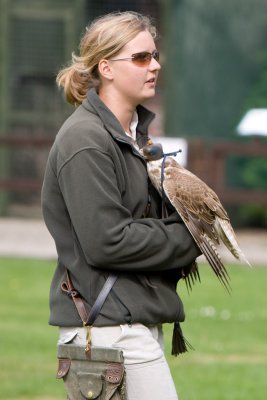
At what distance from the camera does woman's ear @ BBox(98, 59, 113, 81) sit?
471 centimetres

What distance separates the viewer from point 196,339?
33.0ft

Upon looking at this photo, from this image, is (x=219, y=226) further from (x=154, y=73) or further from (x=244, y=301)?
(x=244, y=301)

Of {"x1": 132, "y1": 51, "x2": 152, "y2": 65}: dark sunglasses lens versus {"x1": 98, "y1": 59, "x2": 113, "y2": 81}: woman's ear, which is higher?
{"x1": 132, "y1": 51, "x2": 152, "y2": 65}: dark sunglasses lens

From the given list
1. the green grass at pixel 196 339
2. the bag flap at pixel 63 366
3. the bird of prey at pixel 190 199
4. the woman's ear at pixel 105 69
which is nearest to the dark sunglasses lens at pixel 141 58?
the woman's ear at pixel 105 69

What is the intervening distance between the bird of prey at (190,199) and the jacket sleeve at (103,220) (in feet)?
0.59

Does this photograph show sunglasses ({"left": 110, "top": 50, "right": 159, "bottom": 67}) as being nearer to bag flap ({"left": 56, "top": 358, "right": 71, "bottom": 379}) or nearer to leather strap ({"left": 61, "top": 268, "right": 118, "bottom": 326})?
leather strap ({"left": 61, "top": 268, "right": 118, "bottom": 326})

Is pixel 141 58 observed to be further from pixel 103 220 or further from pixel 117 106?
pixel 103 220

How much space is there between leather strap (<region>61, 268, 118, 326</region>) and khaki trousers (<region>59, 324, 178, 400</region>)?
0.19 feet

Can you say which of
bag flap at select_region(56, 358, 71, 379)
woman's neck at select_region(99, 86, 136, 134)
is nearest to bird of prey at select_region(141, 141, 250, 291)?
woman's neck at select_region(99, 86, 136, 134)

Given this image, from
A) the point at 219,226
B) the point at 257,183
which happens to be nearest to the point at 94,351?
the point at 219,226

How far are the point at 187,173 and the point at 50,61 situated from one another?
47.9ft

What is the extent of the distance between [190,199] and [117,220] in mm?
331

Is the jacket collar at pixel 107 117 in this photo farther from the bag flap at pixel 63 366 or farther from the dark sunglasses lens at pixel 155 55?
the bag flap at pixel 63 366

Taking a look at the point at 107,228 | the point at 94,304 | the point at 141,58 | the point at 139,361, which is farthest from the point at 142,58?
the point at 139,361
